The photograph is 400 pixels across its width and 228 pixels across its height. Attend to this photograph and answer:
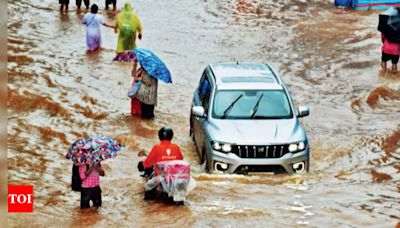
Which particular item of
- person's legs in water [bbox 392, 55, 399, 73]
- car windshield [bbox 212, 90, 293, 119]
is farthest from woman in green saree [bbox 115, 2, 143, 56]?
car windshield [bbox 212, 90, 293, 119]

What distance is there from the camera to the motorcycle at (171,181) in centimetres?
838

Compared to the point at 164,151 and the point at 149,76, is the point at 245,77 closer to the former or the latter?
the point at 149,76

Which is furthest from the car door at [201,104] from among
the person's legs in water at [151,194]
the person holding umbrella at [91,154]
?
the person holding umbrella at [91,154]

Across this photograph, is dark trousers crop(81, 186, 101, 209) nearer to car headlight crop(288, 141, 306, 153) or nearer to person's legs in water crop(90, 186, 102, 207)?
person's legs in water crop(90, 186, 102, 207)

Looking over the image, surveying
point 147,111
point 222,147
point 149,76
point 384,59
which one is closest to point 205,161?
point 222,147

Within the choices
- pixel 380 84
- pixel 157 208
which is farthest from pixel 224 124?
pixel 380 84

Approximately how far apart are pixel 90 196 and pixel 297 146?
11.6 feet

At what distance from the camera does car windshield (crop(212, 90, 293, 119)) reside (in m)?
11.3

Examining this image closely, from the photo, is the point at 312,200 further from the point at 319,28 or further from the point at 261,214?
the point at 319,28

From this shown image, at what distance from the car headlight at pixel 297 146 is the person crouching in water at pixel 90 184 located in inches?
128

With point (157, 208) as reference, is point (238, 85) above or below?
above

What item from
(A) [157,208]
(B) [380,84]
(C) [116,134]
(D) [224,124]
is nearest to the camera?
(A) [157,208]

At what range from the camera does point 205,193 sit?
31.1 feet

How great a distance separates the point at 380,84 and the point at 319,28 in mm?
8160
